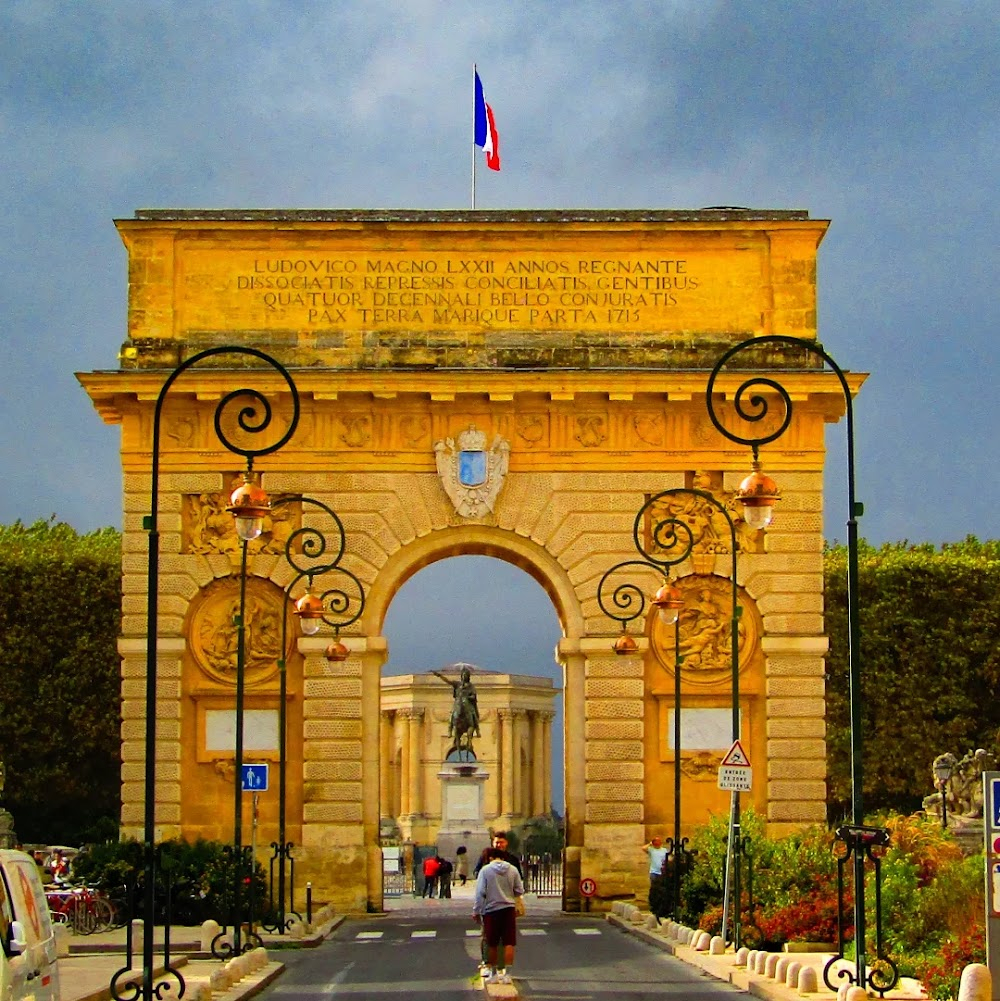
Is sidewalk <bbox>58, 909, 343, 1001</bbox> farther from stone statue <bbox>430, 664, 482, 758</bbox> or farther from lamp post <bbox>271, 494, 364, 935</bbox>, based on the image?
stone statue <bbox>430, 664, 482, 758</bbox>

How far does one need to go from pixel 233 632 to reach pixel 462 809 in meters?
22.3

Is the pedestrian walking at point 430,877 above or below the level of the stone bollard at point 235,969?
below

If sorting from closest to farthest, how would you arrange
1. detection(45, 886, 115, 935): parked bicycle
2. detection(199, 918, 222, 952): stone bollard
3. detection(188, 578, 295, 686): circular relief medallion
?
detection(199, 918, 222, 952): stone bollard → detection(45, 886, 115, 935): parked bicycle → detection(188, 578, 295, 686): circular relief medallion

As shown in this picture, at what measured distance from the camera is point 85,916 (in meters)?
33.2

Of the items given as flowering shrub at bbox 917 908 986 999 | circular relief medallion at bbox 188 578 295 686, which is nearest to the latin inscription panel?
circular relief medallion at bbox 188 578 295 686

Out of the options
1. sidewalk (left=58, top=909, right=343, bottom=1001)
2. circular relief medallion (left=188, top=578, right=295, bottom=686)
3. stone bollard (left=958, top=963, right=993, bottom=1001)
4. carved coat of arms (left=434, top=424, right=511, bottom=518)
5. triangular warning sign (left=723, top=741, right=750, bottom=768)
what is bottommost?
sidewalk (left=58, top=909, right=343, bottom=1001)

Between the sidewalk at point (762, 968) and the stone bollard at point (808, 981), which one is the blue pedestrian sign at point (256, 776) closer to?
the sidewalk at point (762, 968)

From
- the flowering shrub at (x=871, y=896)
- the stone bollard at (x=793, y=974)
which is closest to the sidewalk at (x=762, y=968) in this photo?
the stone bollard at (x=793, y=974)

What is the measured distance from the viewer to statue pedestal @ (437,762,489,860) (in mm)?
60344

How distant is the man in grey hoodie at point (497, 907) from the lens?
2317 cm

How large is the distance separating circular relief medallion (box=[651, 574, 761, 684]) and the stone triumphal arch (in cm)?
5

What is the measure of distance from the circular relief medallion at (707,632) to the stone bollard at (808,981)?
17.5m

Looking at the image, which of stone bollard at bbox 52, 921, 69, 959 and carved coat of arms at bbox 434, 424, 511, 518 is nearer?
stone bollard at bbox 52, 921, 69, 959

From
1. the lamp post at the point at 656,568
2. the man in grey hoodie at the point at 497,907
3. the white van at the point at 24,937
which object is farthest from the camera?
the lamp post at the point at 656,568
